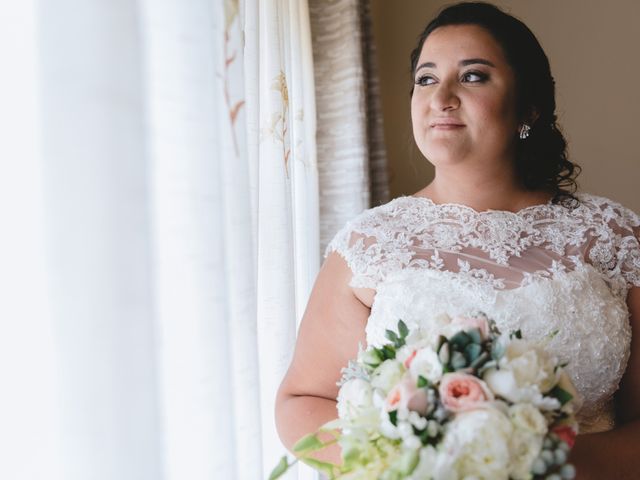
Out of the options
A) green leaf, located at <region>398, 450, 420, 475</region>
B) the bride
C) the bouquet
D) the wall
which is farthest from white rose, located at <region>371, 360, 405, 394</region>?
the wall

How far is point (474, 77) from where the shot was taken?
1.19 m

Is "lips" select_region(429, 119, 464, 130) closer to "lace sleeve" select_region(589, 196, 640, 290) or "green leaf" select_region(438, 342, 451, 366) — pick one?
"lace sleeve" select_region(589, 196, 640, 290)

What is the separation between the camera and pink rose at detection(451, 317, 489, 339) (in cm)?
68

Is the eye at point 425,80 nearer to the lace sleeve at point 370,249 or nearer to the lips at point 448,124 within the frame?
the lips at point 448,124

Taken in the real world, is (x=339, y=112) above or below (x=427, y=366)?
above

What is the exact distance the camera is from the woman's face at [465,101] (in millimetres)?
1170

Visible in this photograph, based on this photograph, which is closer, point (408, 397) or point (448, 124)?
point (408, 397)

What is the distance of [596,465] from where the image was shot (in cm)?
92

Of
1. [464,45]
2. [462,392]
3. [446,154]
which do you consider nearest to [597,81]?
[464,45]

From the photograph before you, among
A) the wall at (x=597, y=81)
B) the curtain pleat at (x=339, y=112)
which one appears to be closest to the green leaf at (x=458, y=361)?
the curtain pleat at (x=339, y=112)

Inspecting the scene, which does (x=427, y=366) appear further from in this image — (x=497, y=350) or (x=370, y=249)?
(x=370, y=249)

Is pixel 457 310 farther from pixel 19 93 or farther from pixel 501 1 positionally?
pixel 501 1

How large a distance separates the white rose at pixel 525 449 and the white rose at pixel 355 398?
183 mm

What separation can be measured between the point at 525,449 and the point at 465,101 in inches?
31.9
